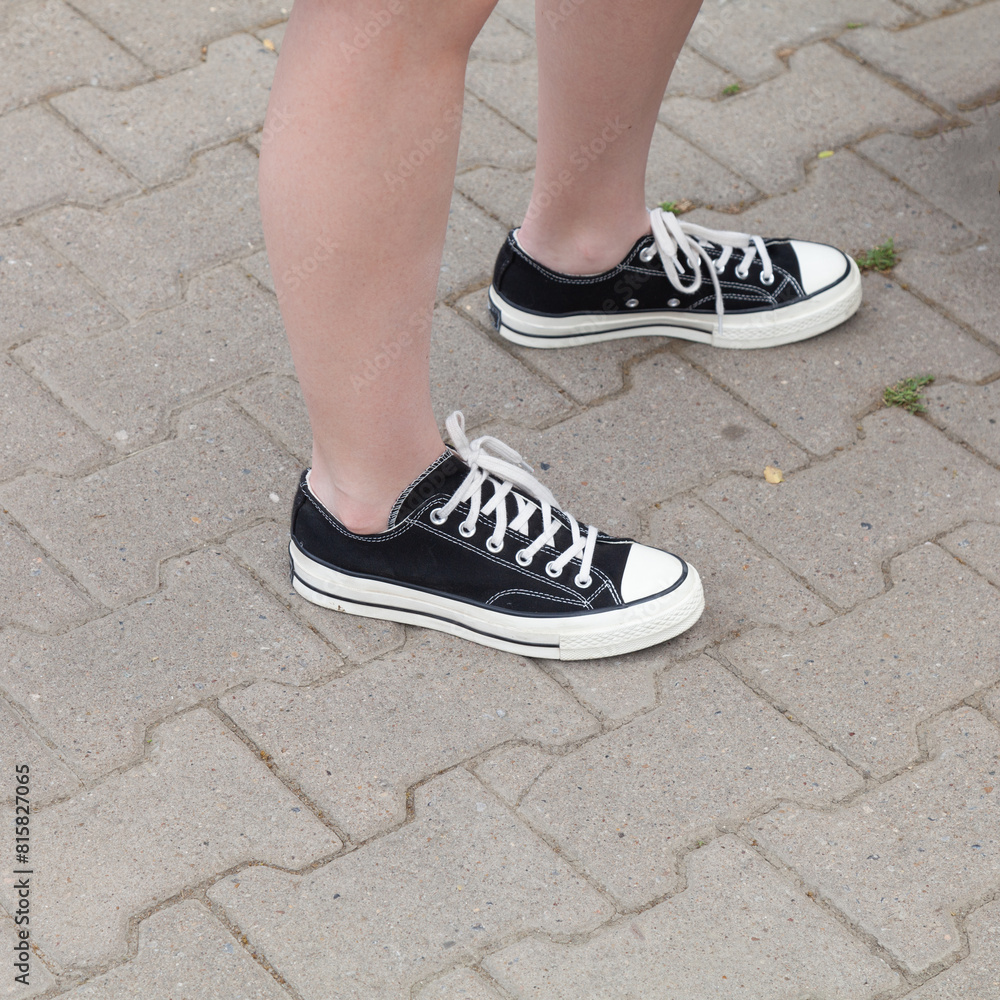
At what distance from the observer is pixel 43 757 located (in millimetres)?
1707

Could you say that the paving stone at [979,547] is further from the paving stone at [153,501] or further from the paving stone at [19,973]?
the paving stone at [19,973]

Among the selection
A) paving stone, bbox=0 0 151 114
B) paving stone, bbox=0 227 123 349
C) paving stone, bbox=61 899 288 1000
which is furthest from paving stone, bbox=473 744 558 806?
paving stone, bbox=0 0 151 114

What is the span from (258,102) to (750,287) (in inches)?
45.8

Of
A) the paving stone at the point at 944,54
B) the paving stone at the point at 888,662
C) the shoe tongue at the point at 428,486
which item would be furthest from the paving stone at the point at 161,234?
the paving stone at the point at 944,54

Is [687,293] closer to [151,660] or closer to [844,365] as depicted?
[844,365]

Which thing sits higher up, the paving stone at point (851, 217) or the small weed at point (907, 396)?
the paving stone at point (851, 217)

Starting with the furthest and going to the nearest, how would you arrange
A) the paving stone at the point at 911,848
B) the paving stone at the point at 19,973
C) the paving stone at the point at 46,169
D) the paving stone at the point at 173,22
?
the paving stone at the point at 173,22 → the paving stone at the point at 46,169 → the paving stone at the point at 911,848 → the paving stone at the point at 19,973

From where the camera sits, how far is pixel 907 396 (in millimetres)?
2273

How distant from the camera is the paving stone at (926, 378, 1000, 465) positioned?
2223mm

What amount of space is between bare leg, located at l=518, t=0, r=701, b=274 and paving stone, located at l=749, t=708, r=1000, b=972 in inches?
39.6

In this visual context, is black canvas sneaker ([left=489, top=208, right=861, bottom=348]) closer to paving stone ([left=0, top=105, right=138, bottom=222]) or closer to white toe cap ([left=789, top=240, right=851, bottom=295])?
white toe cap ([left=789, top=240, right=851, bottom=295])

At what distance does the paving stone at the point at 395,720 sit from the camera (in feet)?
5.58

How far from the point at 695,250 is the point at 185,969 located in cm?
143

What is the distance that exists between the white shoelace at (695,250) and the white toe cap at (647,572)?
611mm
